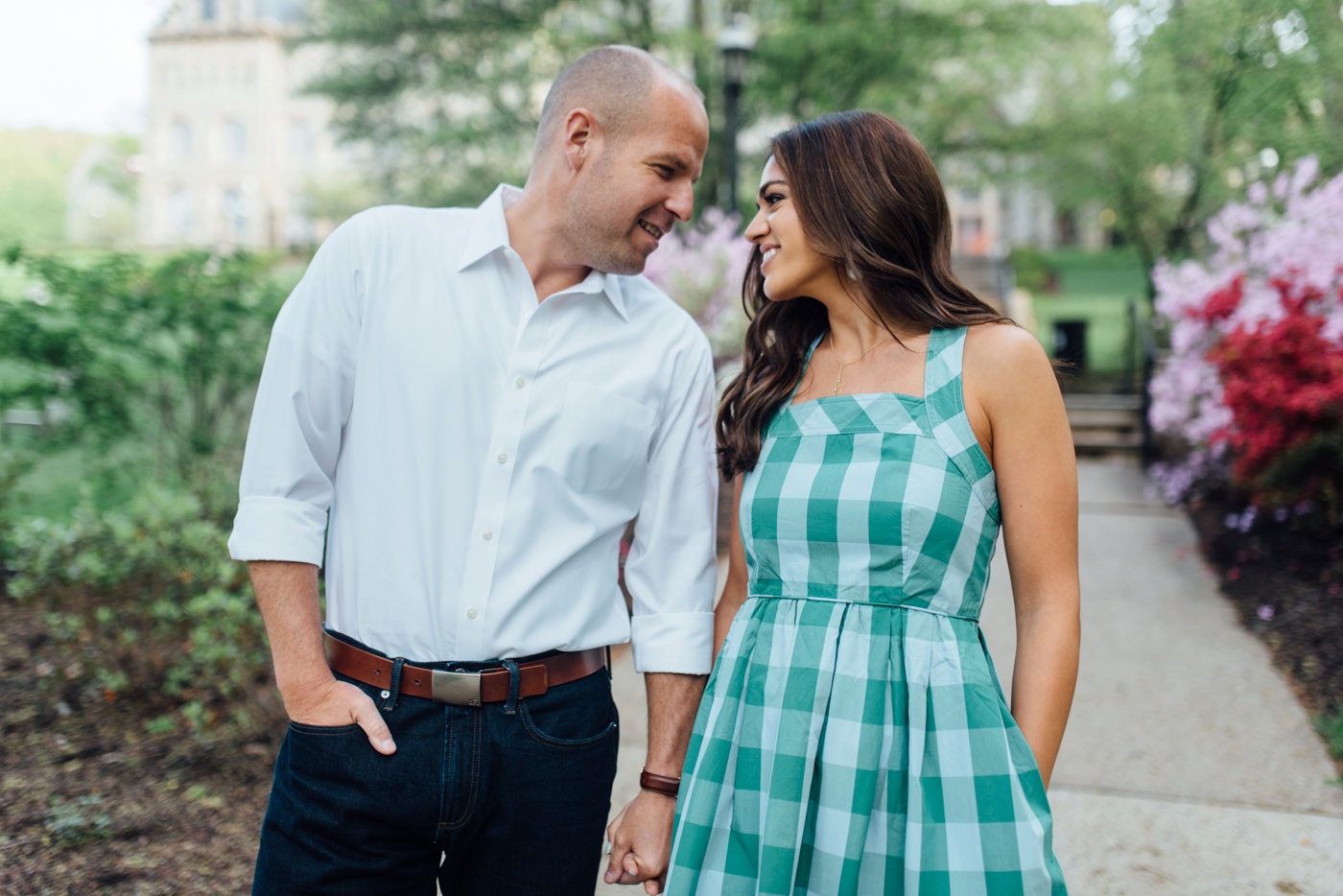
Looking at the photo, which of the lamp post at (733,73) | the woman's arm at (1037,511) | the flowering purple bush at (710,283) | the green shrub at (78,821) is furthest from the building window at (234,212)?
the woman's arm at (1037,511)

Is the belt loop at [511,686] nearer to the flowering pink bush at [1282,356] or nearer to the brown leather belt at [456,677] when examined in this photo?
the brown leather belt at [456,677]

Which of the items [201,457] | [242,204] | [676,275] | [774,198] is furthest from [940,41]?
[242,204]

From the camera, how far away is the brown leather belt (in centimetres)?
185

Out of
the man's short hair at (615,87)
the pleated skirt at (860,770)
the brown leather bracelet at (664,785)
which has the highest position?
the man's short hair at (615,87)

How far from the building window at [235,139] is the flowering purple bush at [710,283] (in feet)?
192

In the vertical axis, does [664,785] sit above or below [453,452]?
below

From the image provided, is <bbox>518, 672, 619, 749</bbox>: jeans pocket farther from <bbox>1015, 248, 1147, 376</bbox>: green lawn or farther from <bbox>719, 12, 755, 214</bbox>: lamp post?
<bbox>1015, 248, 1147, 376</bbox>: green lawn

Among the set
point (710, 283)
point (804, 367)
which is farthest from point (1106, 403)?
point (804, 367)

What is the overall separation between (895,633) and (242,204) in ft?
212

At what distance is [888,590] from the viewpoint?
183 cm

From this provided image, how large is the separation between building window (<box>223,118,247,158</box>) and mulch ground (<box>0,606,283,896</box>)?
200ft

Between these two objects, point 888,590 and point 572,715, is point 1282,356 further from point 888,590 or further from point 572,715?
point 572,715

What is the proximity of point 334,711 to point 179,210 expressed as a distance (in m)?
68.1

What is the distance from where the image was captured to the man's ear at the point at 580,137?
6.90 feet
